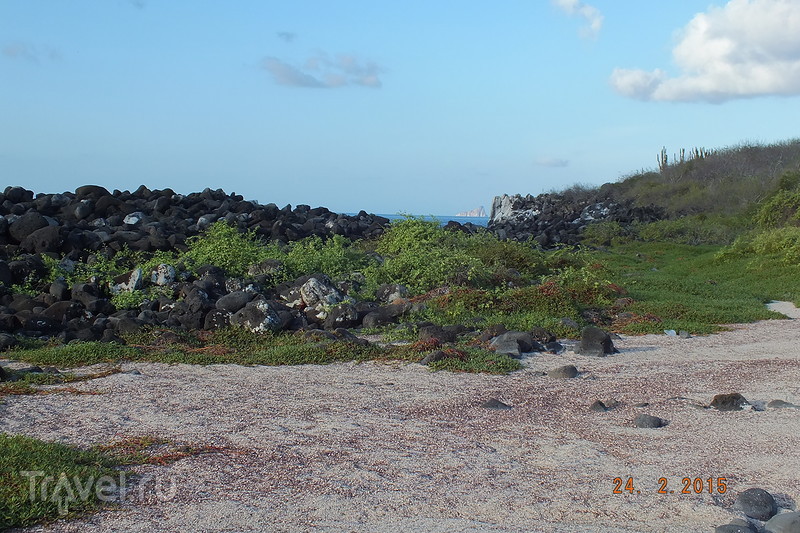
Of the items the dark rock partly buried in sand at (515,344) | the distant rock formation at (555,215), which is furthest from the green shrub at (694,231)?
the dark rock partly buried in sand at (515,344)

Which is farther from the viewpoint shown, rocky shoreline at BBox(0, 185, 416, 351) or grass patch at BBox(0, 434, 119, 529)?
rocky shoreline at BBox(0, 185, 416, 351)

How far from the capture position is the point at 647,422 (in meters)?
6.26

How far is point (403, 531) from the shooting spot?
4.12m

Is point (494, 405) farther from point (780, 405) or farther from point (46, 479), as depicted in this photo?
point (46, 479)

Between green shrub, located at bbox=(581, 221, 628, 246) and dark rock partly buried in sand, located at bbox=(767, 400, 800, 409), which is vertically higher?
green shrub, located at bbox=(581, 221, 628, 246)

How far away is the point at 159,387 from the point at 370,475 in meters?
3.26

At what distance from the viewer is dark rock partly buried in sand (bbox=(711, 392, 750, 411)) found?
22.2 ft

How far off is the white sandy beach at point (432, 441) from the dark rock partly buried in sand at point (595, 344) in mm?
353

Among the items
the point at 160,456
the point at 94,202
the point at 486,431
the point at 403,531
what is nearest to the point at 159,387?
the point at 160,456

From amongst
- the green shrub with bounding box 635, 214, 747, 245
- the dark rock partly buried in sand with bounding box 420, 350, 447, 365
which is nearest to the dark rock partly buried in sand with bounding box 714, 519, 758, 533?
the dark rock partly buried in sand with bounding box 420, 350, 447, 365

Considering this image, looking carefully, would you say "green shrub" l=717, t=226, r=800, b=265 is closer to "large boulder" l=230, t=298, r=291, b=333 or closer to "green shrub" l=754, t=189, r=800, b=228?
"green shrub" l=754, t=189, r=800, b=228

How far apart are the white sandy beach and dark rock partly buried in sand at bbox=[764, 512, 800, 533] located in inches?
10.1

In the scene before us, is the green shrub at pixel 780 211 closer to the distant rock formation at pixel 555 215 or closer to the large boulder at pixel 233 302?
the distant rock formation at pixel 555 215

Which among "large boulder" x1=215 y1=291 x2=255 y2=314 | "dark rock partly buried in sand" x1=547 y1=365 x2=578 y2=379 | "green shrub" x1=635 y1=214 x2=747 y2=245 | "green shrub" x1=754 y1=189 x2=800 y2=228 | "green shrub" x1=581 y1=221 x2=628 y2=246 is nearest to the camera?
"dark rock partly buried in sand" x1=547 y1=365 x2=578 y2=379
